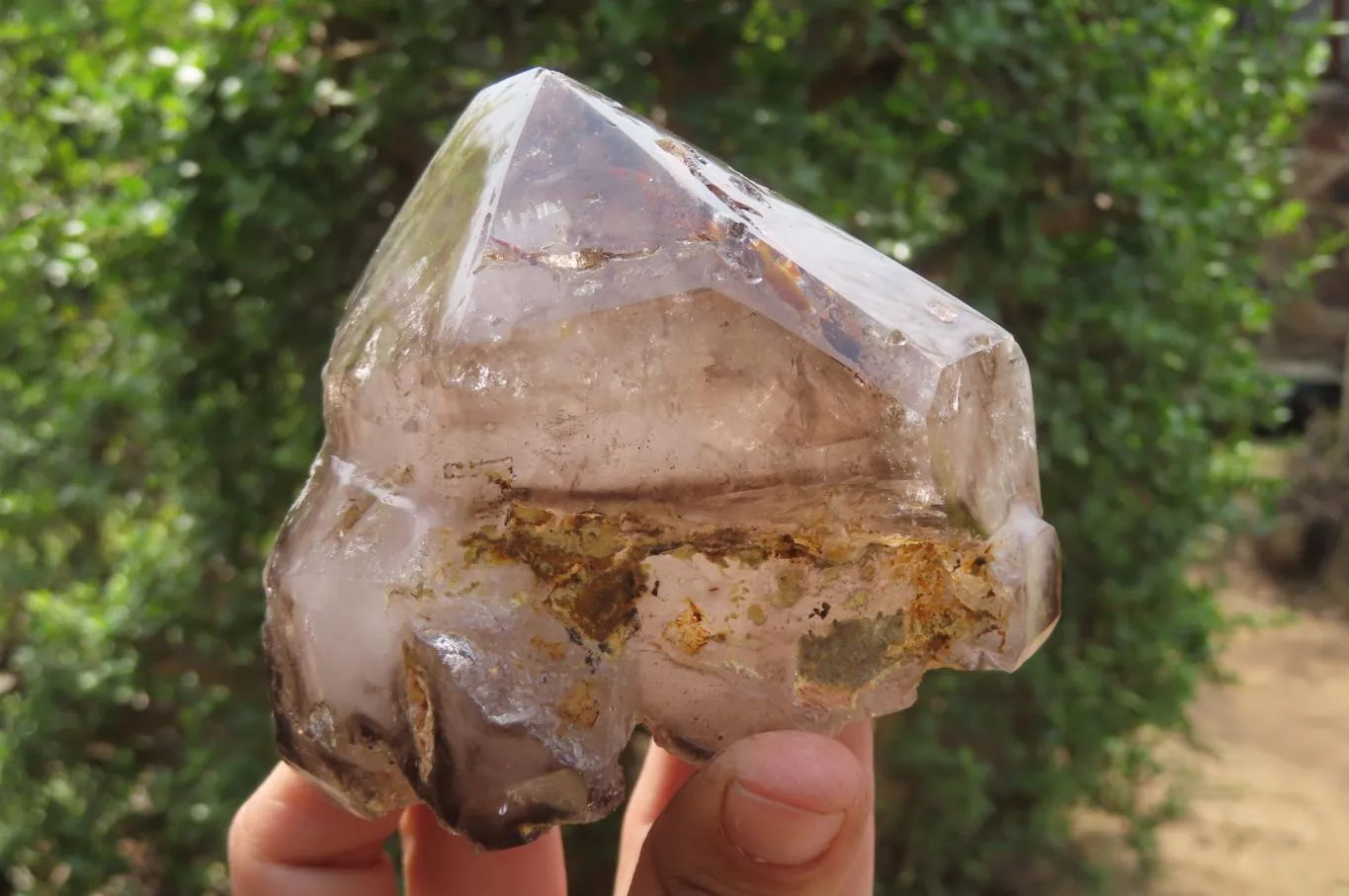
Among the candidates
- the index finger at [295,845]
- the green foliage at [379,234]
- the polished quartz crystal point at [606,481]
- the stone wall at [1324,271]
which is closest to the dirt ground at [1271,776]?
the green foliage at [379,234]

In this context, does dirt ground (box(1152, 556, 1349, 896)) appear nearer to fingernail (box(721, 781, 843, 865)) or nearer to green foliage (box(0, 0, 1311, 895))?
green foliage (box(0, 0, 1311, 895))

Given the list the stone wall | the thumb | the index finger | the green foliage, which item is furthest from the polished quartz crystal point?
the stone wall

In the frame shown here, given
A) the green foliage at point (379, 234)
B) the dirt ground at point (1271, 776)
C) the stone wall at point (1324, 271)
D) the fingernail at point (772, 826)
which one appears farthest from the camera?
the stone wall at point (1324, 271)

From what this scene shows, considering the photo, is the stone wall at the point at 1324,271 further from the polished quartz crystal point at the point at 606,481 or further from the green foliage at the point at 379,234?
the polished quartz crystal point at the point at 606,481

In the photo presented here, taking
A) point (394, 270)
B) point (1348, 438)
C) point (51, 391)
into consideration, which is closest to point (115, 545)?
point (51, 391)

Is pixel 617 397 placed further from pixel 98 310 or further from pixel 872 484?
pixel 98 310

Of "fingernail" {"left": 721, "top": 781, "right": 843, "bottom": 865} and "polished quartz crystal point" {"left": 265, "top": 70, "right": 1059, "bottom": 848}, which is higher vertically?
"polished quartz crystal point" {"left": 265, "top": 70, "right": 1059, "bottom": 848}
